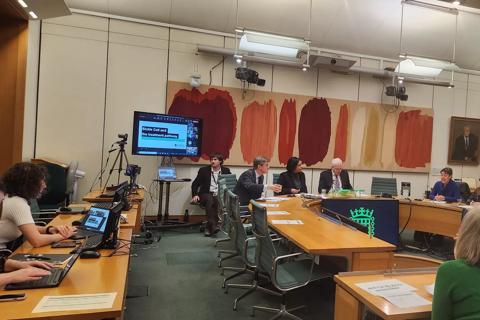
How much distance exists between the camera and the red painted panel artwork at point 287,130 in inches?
260

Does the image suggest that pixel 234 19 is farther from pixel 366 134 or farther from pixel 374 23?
pixel 366 134

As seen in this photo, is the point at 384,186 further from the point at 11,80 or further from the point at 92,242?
the point at 11,80

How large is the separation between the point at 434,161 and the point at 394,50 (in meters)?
2.72

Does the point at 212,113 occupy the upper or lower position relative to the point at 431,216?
upper

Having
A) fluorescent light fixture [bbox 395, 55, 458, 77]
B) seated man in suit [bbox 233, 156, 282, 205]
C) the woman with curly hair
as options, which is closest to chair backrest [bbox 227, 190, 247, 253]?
seated man in suit [bbox 233, 156, 282, 205]

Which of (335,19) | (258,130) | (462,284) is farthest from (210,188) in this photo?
(462,284)

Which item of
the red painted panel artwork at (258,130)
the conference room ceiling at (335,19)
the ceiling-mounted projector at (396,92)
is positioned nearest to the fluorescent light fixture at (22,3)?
the conference room ceiling at (335,19)

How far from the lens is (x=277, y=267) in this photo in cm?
275

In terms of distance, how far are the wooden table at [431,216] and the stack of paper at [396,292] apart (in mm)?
3325

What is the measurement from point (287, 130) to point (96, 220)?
187 inches

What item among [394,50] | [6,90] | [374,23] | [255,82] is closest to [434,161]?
[394,50]

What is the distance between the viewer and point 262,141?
21.4 ft

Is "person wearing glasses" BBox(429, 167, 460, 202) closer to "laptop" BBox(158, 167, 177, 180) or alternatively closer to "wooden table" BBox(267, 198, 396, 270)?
"wooden table" BBox(267, 198, 396, 270)

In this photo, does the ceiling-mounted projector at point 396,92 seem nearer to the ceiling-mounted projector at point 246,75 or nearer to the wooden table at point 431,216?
the wooden table at point 431,216
